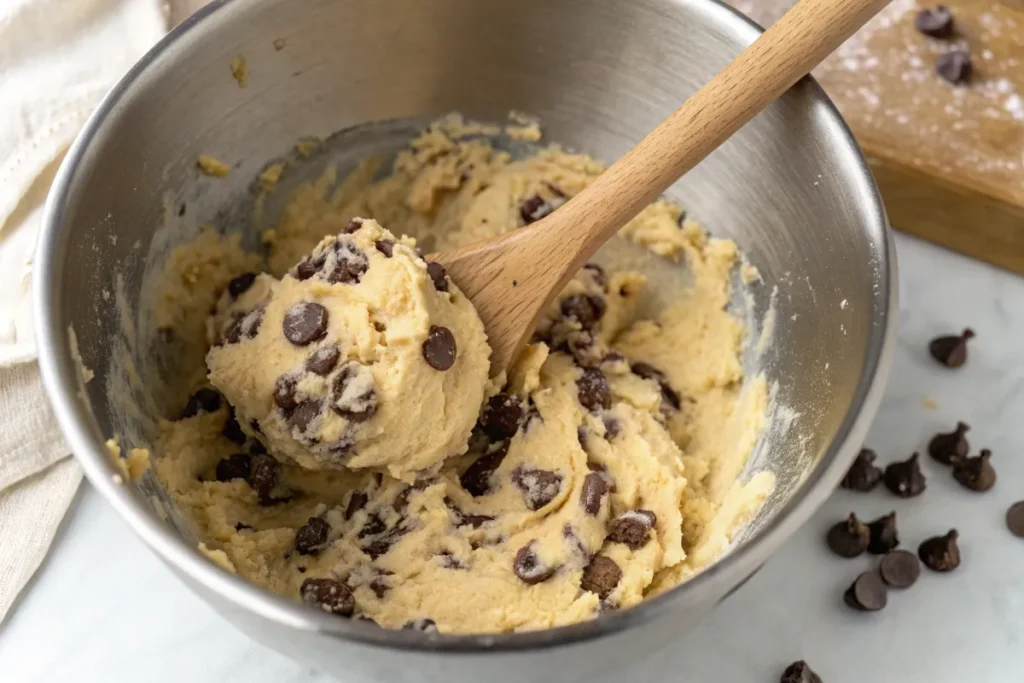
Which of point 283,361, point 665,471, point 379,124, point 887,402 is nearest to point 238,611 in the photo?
point 283,361

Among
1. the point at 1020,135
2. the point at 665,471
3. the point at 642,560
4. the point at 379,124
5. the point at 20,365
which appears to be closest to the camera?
the point at 642,560

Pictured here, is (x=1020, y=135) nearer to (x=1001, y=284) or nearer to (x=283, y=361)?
(x=1001, y=284)

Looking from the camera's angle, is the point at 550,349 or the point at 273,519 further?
the point at 550,349

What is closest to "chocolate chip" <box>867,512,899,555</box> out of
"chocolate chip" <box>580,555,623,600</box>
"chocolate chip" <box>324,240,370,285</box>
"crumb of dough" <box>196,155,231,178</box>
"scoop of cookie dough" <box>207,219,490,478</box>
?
"chocolate chip" <box>580,555,623,600</box>

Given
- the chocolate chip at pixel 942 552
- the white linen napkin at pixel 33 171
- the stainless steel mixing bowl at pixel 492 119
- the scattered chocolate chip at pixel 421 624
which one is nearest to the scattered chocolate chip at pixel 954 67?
the stainless steel mixing bowl at pixel 492 119

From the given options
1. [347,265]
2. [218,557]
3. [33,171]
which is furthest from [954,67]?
[33,171]
